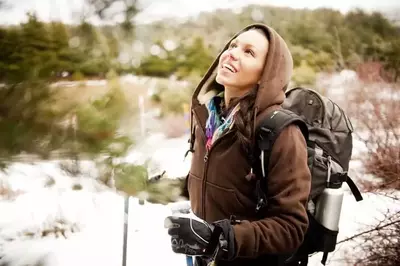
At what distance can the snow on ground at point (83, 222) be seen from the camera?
138 centimetres

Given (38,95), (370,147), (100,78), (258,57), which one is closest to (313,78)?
(370,147)

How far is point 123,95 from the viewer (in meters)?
1.35

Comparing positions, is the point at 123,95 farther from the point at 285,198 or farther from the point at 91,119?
the point at 285,198

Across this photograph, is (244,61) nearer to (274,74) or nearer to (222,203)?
(274,74)

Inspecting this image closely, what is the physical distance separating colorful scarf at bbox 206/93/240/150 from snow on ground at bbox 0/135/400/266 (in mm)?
217

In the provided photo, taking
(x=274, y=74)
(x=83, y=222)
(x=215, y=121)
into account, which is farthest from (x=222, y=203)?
(x=83, y=222)

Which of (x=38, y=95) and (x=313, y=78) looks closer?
(x=38, y=95)

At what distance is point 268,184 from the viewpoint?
3.70 ft

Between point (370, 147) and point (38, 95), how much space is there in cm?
99

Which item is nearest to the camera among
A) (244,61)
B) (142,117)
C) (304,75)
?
(244,61)

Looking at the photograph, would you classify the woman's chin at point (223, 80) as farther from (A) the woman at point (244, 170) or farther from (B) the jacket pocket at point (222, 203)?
(B) the jacket pocket at point (222, 203)

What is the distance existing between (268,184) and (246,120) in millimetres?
154

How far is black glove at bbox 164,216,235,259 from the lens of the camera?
3.54 ft

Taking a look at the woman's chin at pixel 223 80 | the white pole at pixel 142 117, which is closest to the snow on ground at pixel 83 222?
the white pole at pixel 142 117
